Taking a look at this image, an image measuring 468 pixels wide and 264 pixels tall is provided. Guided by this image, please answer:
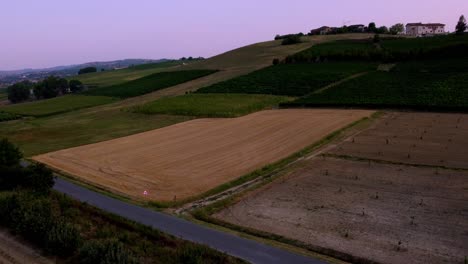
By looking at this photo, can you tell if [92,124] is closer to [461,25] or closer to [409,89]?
[409,89]

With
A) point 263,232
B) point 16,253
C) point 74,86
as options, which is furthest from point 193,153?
point 74,86

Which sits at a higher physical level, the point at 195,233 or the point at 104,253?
the point at 104,253

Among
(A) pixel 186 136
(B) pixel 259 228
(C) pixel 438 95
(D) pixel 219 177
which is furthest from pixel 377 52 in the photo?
(B) pixel 259 228

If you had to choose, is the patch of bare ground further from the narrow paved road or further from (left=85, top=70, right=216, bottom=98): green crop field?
(left=85, top=70, right=216, bottom=98): green crop field

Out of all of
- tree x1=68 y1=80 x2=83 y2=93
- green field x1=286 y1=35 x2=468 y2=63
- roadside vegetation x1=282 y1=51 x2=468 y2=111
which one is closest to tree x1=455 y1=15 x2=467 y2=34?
green field x1=286 y1=35 x2=468 y2=63

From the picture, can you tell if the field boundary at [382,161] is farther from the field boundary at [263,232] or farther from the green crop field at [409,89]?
the green crop field at [409,89]

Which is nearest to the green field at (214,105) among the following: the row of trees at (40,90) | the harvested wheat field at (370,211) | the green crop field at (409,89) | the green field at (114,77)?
the green crop field at (409,89)
